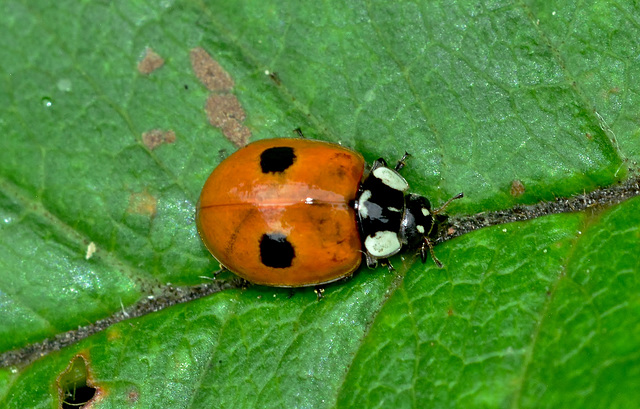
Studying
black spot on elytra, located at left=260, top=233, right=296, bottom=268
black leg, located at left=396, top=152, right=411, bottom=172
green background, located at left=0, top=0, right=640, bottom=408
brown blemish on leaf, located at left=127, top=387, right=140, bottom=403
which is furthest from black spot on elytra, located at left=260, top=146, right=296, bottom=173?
brown blemish on leaf, located at left=127, top=387, right=140, bottom=403

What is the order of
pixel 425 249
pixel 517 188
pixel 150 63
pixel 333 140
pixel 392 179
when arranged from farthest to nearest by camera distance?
pixel 150 63 < pixel 333 140 < pixel 392 179 < pixel 425 249 < pixel 517 188

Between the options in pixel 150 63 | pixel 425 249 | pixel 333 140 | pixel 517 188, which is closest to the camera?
pixel 517 188

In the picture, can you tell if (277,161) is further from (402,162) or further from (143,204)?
(143,204)

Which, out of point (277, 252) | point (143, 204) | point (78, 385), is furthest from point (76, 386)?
point (277, 252)

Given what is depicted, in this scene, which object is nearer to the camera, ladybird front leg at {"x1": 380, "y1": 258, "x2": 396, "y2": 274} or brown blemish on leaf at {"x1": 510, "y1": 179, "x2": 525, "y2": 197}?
brown blemish on leaf at {"x1": 510, "y1": 179, "x2": 525, "y2": 197}

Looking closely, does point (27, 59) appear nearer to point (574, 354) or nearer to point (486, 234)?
point (486, 234)

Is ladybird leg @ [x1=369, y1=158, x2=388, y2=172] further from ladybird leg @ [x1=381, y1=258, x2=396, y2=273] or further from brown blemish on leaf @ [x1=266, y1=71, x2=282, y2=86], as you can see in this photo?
brown blemish on leaf @ [x1=266, y1=71, x2=282, y2=86]
